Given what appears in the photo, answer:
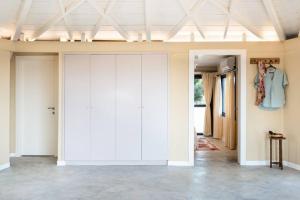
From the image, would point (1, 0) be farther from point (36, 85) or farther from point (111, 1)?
point (36, 85)

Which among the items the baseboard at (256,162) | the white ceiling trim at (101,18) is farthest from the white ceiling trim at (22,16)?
the baseboard at (256,162)

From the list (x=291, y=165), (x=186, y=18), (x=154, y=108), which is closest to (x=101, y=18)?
(x=186, y=18)

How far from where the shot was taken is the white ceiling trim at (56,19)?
5459 millimetres

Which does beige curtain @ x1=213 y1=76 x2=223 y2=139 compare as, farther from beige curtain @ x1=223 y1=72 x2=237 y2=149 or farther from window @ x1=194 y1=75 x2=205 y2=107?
beige curtain @ x1=223 y1=72 x2=237 y2=149

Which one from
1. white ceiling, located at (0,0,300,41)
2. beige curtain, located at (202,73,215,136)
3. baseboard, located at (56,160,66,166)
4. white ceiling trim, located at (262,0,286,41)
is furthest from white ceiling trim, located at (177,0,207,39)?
beige curtain, located at (202,73,215,136)

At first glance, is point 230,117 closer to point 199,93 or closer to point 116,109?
point 199,93

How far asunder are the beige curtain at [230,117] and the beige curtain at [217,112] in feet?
2.94

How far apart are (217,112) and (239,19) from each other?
16.7ft

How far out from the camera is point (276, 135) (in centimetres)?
609

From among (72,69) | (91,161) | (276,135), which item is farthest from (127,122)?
(276,135)

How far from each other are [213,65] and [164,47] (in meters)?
5.02

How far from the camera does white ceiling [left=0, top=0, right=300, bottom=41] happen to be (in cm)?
547

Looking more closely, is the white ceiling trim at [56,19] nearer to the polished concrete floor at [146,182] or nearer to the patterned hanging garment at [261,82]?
the polished concrete floor at [146,182]

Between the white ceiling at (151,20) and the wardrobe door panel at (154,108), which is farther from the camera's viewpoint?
the wardrobe door panel at (154,108)
